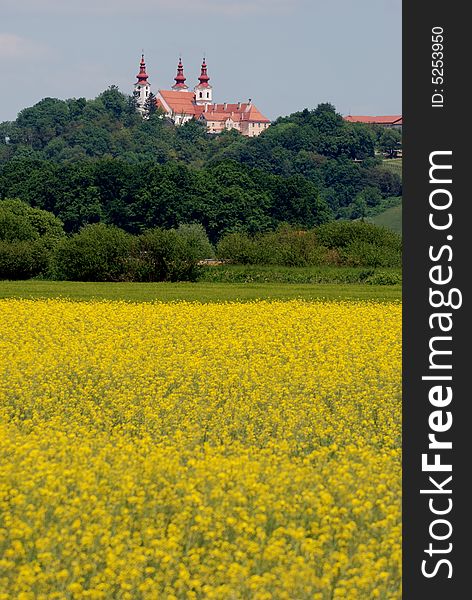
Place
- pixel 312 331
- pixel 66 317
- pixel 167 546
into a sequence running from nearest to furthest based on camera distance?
1. pixel 167 546
2. pixel 312 331
3. pixel 66 317

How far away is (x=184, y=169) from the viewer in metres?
95.6

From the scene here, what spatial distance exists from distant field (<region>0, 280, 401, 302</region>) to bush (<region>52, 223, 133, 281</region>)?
3.49 meters

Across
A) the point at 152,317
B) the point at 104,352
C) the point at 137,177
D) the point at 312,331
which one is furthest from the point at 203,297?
the point at 137,177

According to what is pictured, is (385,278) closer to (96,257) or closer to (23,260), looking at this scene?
(96,257)

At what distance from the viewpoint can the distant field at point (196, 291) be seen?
28.0 metres

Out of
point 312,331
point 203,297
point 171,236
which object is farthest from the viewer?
point 171,236

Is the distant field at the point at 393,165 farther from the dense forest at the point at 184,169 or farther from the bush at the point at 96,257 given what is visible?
the bush at the point at 96,257

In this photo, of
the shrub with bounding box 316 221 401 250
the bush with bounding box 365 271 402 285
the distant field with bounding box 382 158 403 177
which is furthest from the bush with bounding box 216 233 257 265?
the distant field with bounding box 382 158 403 177

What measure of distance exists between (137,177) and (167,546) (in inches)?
3594

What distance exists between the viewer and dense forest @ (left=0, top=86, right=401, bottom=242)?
3708 inches

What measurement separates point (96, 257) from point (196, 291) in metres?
8.33

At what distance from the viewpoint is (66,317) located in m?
19.7

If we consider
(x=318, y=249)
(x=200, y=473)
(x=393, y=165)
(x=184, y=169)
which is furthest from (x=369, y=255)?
(x=393, y=165)

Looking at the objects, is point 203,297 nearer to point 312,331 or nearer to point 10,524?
point 312,331
